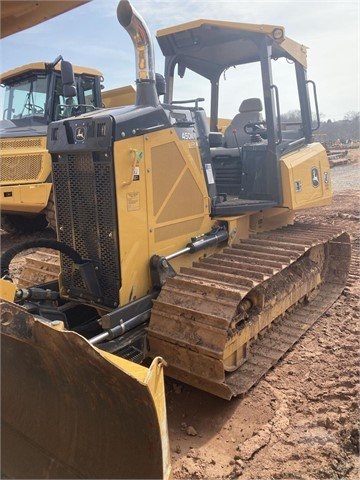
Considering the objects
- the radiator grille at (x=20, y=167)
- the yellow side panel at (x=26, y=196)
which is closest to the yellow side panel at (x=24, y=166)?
the radiator grille at (x=20, y=167)

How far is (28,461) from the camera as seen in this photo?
94.5 inches

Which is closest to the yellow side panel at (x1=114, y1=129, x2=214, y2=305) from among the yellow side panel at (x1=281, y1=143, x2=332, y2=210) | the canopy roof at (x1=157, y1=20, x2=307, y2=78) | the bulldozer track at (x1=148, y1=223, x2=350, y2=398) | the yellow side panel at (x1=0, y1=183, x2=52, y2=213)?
the bulldozer track at (x1=148, y1=223, x2=350, y2=398)

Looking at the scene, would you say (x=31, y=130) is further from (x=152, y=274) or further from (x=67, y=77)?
(x=152, y=274)

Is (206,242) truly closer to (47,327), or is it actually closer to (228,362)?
(228,362)

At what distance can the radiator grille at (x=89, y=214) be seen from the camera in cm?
323

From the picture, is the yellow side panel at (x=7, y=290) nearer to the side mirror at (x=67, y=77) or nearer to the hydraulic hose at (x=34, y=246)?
the hydraulic hose at (x=34, y=246)

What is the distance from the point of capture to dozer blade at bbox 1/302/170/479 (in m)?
2.02

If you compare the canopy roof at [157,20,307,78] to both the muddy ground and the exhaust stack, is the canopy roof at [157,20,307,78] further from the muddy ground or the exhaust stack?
the muddy ground

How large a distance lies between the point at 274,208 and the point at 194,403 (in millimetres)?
2410

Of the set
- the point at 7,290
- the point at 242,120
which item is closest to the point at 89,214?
the point at 7,290

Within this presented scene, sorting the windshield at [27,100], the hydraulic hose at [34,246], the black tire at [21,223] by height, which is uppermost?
the windshield at [27,100]

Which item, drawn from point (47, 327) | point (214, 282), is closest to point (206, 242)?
point (214, 282)

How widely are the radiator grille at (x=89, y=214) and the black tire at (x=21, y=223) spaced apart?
6047 millimetres

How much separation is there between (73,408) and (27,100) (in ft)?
25.4
